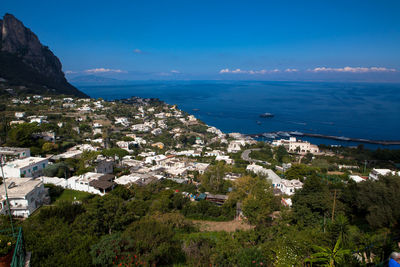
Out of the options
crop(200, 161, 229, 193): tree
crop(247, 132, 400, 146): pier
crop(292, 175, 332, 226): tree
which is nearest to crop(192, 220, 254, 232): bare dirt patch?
crop(292, 175, 332, 226): tree

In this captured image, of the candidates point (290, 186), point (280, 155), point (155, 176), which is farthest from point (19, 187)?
point (280, 155)

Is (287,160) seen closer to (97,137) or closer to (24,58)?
(97,137)

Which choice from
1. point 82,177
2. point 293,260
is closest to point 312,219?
point 293,260

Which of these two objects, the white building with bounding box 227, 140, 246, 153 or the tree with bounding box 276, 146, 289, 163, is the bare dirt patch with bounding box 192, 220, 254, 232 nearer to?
the tree with bounding box 276, 146, 289, 163

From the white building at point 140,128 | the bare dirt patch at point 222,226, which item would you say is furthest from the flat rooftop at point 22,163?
the white building at point 140,128

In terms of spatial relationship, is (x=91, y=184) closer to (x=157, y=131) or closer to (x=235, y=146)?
(x=235, y=146)
